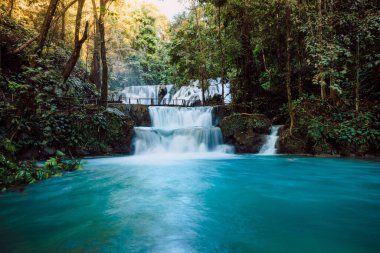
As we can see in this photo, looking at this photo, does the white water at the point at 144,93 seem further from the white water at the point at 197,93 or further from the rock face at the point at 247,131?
the rock face at the point at 247,131

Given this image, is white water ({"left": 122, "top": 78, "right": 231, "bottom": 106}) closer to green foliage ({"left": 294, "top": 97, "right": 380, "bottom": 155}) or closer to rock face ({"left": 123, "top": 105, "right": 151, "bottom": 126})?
rock face ({"left": 123, "top": 105, "right": 151, "bottom": 126})

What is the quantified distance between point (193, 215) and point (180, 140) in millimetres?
9962

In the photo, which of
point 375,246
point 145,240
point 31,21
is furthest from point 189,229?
point 31,21

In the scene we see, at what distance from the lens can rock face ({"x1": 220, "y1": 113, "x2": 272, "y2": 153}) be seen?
486 inches

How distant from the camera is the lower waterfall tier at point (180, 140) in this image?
12.7m

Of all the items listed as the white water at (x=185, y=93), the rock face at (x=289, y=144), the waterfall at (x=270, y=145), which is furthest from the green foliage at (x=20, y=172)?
the white water at (x=185, y=93)

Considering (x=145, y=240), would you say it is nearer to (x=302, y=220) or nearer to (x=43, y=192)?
(x=302, y=220)

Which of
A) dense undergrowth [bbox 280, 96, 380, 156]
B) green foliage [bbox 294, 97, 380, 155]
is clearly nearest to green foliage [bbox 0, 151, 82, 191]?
dense undergrowth [bbox 280, 96, 380, 156]

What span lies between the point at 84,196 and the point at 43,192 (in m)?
0.87

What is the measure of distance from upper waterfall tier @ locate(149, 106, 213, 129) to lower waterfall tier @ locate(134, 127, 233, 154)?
3322 millimetres

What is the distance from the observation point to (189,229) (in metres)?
2.86

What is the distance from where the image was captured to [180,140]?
13.3m

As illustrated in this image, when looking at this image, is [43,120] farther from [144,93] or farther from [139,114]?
[144,93]

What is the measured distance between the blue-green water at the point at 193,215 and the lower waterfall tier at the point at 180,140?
268 inches
